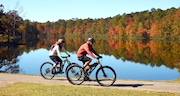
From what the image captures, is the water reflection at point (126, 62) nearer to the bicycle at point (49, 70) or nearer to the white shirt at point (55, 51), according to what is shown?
the bicycle at point (49, 70)

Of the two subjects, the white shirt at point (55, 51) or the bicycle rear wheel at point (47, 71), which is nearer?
the white shirt at point (55, 51)

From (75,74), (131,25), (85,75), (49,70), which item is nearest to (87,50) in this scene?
(85,75)

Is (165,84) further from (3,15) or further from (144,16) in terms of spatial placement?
(144,16)

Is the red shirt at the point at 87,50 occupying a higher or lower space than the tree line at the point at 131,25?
lower

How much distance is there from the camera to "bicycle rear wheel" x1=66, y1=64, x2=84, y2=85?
45.2 ft

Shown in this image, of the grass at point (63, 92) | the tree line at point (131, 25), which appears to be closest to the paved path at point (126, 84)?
the grass at point (63, 92)

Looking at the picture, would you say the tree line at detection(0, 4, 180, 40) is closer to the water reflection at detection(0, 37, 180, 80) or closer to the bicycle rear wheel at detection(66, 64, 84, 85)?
the water reflection at detection(0, 37, 180, 80)

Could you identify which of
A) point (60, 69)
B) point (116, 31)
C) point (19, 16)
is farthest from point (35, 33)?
point (60, 69)

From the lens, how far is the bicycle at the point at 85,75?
13.4 metres

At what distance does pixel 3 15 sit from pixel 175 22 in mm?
64555

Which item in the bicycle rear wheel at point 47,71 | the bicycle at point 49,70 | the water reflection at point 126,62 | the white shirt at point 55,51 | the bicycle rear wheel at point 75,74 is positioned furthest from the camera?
the water reflection at point 126,62

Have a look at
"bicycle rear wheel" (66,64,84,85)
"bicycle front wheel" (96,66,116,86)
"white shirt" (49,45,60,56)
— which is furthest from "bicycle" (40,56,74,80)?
"bicycle front wheel" (96,66,116,86)

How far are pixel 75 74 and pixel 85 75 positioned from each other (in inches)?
18.5

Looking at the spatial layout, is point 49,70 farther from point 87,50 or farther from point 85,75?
point 87,50
